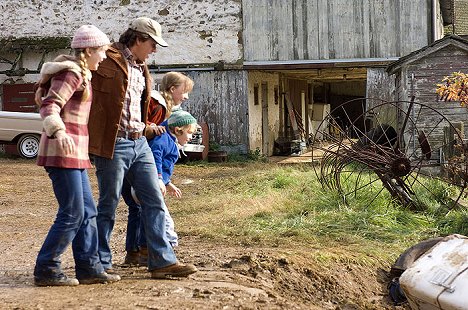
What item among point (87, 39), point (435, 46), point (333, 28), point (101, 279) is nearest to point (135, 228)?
point (101, 279)

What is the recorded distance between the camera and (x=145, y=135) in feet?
20.9

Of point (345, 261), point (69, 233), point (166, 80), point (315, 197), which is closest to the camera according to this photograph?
point (69, 233)

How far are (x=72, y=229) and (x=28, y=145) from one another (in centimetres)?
1626

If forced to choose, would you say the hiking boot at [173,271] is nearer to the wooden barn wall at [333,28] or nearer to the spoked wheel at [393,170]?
the spoked wheel at [393,170]

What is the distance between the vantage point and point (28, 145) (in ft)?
70.1

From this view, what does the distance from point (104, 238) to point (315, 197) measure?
501cm

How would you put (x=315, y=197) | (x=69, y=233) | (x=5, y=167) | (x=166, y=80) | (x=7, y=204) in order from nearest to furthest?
1. (x=69, y=233)
2. (x=166, y=80)
3. (x=315, y=197)
4. (x=7, y=204)
5. (x=5, y=167)

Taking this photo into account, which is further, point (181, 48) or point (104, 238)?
point (181, 48)

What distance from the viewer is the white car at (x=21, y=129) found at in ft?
67.6

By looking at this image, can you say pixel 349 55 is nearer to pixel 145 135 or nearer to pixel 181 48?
pixel 181 48

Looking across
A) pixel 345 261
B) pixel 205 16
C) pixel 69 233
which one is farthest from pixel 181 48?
pixel 69 233

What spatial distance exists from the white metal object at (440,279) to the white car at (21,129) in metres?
15.3

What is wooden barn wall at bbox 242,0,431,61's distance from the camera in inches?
831

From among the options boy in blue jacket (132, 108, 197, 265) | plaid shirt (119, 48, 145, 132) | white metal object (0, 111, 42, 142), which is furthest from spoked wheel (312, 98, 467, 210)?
white metal object (0, 111, 42, 142)
